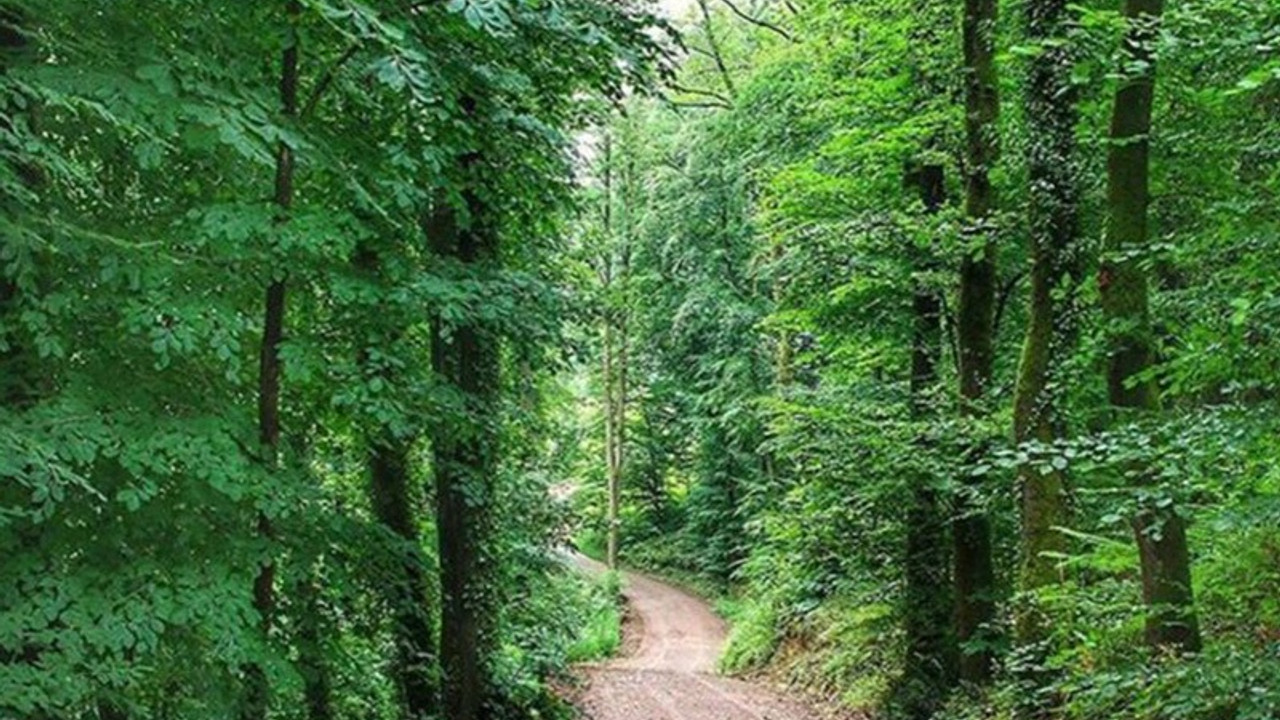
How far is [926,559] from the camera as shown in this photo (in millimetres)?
10492

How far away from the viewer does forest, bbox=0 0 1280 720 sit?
3.93 metres

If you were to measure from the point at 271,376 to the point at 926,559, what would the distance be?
25.7 feet

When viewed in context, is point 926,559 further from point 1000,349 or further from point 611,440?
point 611,440

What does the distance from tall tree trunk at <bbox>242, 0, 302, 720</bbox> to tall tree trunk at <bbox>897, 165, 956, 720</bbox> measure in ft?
21.2

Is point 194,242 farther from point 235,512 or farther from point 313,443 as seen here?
point 313,443

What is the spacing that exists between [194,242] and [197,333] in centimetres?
55

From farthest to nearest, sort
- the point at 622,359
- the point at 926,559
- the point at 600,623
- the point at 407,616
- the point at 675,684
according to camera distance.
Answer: the point at 622,359 < the point at 600,623 < the point at 675,684 < the point at 926,559 < the point at 407,616

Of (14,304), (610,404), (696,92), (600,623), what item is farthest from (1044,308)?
(610,404)

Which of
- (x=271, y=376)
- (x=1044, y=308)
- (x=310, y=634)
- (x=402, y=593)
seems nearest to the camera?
(x=271, y=376)

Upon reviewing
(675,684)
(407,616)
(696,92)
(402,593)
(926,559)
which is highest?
(696,92)

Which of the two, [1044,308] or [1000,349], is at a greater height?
[1044,308]

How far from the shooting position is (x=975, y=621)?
8.60m

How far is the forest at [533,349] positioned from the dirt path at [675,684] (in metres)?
0.23

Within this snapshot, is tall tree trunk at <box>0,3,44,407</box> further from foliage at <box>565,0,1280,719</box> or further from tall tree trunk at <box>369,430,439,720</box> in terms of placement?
foliage at <box>565,0,1280,719</box>
